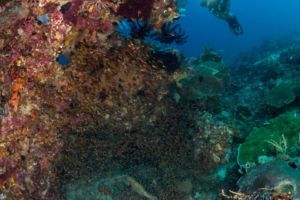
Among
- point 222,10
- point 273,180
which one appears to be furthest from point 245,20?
point 273,180

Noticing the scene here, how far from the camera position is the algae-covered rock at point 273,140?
6941mm

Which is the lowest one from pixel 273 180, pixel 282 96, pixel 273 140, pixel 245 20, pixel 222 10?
pixel 273 180

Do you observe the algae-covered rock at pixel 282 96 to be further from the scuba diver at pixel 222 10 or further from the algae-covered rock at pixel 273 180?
the scuba diver at pixel 222 10

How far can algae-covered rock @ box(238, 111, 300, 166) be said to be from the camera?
22.8ft

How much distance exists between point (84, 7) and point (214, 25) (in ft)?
248

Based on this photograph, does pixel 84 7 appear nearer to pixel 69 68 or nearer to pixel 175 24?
pixel 69 68

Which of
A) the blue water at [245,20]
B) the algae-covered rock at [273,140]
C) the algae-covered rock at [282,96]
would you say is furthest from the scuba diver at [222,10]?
the blue water at [245,20]

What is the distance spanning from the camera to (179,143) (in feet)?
25.6

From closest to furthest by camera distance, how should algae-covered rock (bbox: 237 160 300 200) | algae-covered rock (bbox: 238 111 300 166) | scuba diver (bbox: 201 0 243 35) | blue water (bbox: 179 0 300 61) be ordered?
algae-covered rock (bbox: 237 160 300 200)
algae-covered rock (bbox: 238 111 300 166)
scuba diver (bbox: 201 0 243 35)
blue water (bbox: 179 0 300 61)

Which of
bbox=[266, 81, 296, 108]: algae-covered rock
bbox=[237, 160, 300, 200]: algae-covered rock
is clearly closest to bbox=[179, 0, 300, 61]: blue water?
bbox=[266, 81, 296, 108]: algae-covered rock

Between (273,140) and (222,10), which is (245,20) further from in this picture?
(273,140)

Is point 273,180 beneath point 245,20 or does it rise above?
beneath

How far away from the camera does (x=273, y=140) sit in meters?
7.02

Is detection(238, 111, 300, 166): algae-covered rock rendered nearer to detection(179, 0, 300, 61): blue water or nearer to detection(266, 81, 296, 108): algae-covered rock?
detection(266, 81, 296, 108): algae-covered rock
